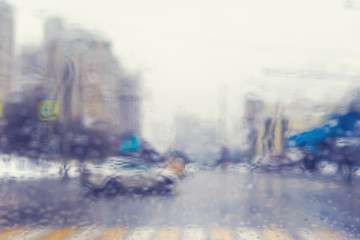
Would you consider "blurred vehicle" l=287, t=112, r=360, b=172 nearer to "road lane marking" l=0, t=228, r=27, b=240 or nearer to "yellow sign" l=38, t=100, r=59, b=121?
"yellow sign" l=38, t=100, r=59, b=121

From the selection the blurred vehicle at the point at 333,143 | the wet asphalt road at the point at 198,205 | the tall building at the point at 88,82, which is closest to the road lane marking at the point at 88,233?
the wet asphalt road at the point at 198,205

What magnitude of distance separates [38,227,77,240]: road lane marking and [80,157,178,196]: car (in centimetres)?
101

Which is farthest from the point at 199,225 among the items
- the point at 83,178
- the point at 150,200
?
the point at 83,178

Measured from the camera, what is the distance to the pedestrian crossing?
8.57 feet

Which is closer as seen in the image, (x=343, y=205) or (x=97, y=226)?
(x=97, y=226)

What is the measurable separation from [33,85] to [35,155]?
1089 mm

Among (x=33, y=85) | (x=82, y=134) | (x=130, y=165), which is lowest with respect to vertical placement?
(x=130, y=165)

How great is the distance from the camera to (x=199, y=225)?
2.95 metres

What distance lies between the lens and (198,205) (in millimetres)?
3543

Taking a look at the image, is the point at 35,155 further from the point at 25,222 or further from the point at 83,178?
the point at 25,222

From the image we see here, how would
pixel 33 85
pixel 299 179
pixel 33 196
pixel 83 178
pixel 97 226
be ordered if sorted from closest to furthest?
pixel 97 226, pixel 33 196, pixel 83 178, pixel 33 85, pixel 299 179

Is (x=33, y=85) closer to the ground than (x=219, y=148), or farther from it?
farther from it

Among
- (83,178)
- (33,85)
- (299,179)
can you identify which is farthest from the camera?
(299,179)

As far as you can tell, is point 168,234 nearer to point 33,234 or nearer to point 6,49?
point 33,234
